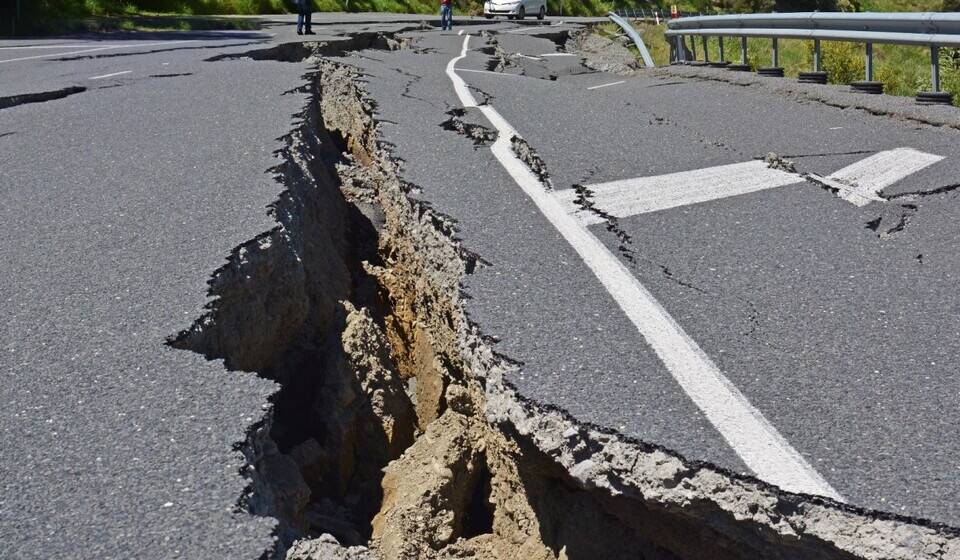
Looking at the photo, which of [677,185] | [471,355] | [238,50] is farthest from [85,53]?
[471,355]

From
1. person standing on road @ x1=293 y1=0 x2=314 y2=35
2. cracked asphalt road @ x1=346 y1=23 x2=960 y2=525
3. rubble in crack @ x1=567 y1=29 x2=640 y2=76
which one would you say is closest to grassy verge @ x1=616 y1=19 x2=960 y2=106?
rubble in crack @ x1=567 y1=29 x2=640 y2=76

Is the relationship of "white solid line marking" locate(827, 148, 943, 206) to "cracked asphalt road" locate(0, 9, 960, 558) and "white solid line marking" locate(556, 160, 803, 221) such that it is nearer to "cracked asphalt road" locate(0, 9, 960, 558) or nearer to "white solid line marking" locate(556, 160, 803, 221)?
"cracked asphalt road" locate(0, 9, 960, 558)

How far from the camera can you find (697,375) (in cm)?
341

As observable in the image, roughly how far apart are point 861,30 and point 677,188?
15.6 ft

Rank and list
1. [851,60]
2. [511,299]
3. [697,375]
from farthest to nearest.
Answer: [851,60], [511,299], [697,375]

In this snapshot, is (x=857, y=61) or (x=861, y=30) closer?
(x=861, y=30)

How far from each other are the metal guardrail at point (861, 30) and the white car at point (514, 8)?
1942 cm

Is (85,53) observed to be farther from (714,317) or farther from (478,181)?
(714,317)

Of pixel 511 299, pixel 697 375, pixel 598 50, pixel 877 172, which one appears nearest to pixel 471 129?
pixel 877 172

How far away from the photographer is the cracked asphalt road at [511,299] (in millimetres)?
2709

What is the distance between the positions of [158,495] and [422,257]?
2.66m

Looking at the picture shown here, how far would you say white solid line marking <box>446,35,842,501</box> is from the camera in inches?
108

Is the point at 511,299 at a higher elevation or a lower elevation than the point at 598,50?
lower

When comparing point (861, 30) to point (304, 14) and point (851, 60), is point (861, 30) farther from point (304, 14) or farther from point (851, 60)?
point (304, 14)
